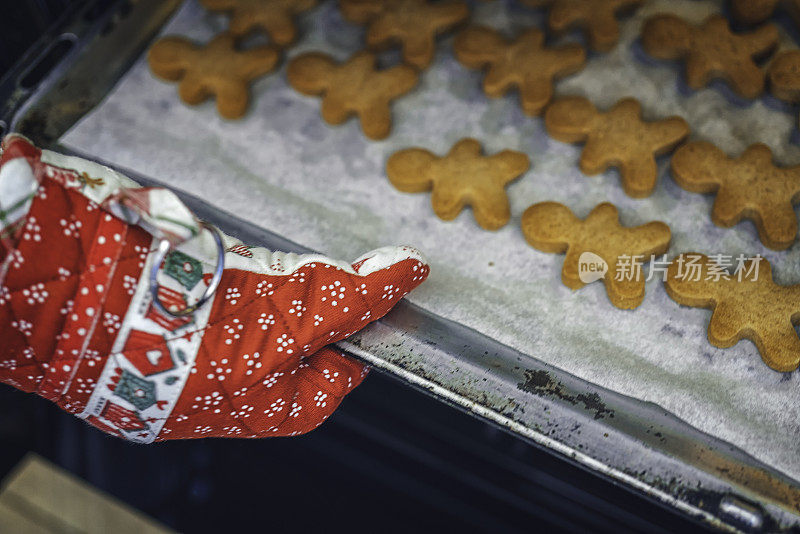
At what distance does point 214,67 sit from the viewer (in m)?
1.12

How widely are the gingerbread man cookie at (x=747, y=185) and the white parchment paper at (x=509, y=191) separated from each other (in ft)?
0.07

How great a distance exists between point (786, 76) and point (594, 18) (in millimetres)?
282

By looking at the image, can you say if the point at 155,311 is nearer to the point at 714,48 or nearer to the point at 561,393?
the point at 561,393

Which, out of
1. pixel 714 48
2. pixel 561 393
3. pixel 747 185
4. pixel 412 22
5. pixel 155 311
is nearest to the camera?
pixel 155 311

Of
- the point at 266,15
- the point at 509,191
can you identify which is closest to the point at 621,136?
the point at 509,191

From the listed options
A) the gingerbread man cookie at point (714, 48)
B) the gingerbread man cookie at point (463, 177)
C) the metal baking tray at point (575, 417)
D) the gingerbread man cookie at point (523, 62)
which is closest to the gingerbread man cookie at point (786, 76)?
the gingerbread man cookie at point (714, 48)

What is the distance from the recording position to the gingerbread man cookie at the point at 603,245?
0.89 metres

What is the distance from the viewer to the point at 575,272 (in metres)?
0.90

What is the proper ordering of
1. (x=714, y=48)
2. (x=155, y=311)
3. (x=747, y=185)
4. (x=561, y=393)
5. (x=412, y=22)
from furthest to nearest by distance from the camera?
(x=412, y=22) → (x=714, y=48) → (x=747, y=185) → (x=561, y=393) → (x=155, y=311)

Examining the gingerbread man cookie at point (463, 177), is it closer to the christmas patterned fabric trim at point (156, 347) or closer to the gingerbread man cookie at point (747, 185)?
the gingerbread man cookie at point (747, 185)

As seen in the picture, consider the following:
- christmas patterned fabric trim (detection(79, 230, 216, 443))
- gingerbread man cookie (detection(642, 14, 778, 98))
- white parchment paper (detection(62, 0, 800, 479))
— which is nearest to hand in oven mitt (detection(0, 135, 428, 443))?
christmas patterned fabric trim (detection(79, 230, 216, 443))

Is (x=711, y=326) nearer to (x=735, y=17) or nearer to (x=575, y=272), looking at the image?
(x=575, y=272)

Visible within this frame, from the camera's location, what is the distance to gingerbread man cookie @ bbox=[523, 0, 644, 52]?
3.53 feet

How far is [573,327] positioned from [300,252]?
36 cm
